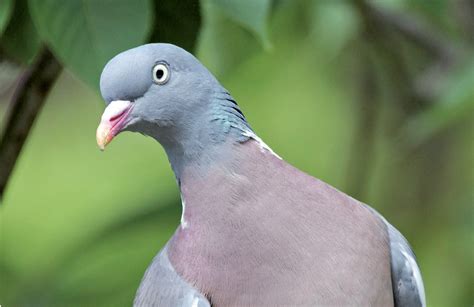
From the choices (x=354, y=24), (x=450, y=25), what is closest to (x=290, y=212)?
(x=450, y=25)

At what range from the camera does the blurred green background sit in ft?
5.99

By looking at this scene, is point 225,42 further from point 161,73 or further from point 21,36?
point 161,73

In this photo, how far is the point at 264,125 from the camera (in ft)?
13.2


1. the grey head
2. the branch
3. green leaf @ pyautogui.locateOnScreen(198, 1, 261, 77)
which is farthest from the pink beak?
green leaf @ pyautogui.locateOnScreen(198, 1, 261, 77)

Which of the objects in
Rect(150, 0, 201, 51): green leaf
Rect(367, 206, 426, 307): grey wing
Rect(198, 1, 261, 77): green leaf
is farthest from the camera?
Rect(198, 1, 261, 77): green leaf

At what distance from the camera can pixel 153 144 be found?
4.12 m

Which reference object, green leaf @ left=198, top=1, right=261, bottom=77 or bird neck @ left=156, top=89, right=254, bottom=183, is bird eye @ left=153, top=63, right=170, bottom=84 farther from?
green leaf @ left=198, top=1, right=261, bottom=77

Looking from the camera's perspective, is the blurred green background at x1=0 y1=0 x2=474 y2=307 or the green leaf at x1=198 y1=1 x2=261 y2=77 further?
the green leaf at x1=198 y1=1 x2=261 y2=77

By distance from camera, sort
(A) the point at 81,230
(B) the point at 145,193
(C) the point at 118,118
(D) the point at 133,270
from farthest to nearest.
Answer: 1. (A) the point at 81,230
2. (B) the point at 145,193
3. (D) the point at 133,270
4. (C) the point at 118,118

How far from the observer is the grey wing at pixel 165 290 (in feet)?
4.76

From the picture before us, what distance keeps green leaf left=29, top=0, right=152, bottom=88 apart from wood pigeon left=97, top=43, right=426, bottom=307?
17 cm

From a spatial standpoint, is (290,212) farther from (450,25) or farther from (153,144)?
(153,144)

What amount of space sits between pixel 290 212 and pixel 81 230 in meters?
1.98

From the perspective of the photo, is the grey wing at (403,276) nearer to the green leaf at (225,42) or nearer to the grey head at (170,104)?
the grey head at (170,104)
